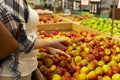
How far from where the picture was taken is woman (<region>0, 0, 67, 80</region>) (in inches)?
56.4

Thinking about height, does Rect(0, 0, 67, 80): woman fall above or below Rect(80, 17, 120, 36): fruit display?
above

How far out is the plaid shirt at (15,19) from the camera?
142 centimetres

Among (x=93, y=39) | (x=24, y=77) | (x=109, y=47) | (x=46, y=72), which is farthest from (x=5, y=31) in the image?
(x=93, y=39)

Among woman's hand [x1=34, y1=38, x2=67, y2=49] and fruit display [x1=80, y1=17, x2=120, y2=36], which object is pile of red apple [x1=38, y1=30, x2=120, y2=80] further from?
fruit display [x1=80, y1=17, x2=120, y2=36]

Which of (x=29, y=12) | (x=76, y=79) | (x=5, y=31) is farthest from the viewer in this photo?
(x=76, y=79)

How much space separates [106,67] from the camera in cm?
212

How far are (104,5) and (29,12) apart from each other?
592 cm

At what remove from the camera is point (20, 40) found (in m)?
1.50

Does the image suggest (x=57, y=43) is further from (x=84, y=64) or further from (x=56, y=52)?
(x=84, y=64)

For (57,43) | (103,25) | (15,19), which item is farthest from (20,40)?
(103,25)

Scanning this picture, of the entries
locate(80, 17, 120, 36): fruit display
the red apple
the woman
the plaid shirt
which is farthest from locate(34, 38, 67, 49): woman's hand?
locate(80, 17, 120, 36): fruit display

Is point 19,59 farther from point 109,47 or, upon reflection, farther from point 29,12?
point 109,47

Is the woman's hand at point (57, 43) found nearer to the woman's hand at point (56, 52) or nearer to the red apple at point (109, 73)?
the woman's hand at point (56, 52)

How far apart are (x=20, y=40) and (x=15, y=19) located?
13 cm
